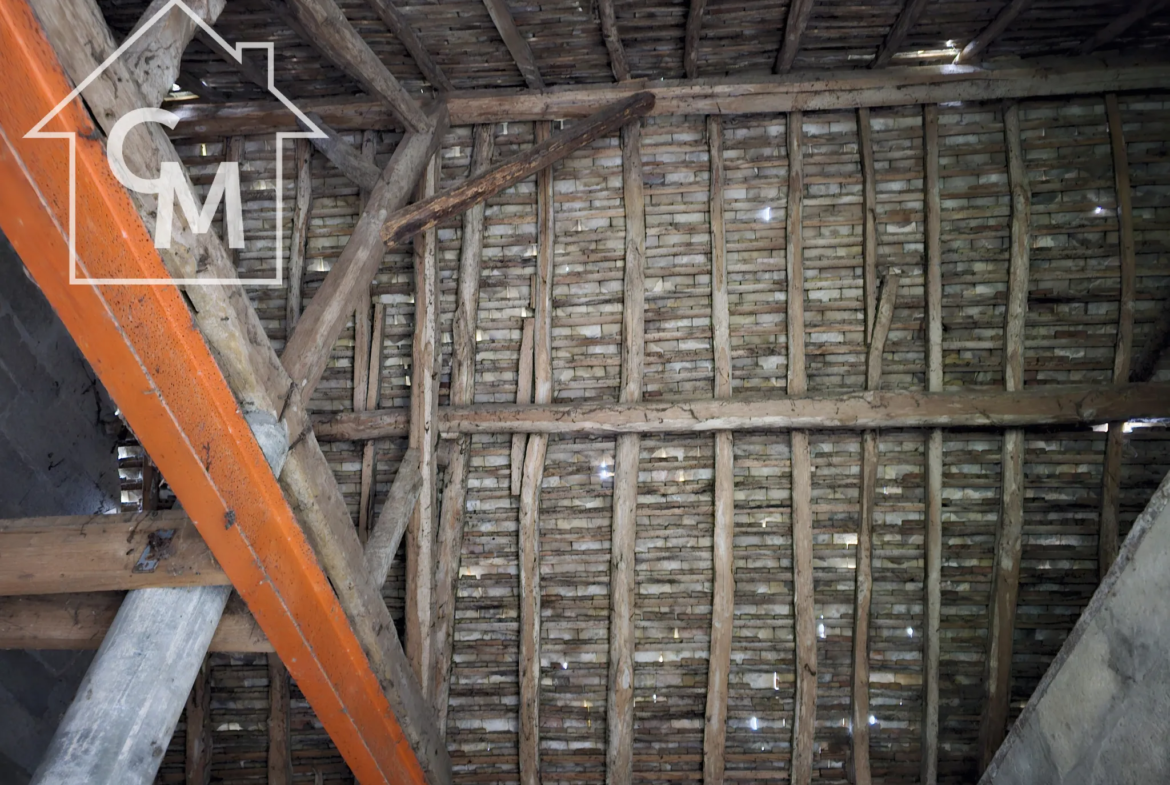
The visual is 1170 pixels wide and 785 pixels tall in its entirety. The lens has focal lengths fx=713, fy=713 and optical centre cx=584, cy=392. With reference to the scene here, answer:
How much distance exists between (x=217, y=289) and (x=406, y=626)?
226 cm

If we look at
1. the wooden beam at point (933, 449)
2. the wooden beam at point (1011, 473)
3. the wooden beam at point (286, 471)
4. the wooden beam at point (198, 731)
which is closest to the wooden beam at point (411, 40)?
the wooden beam at point (286, 471)

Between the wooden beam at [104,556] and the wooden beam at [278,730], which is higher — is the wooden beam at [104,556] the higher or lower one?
the higher one

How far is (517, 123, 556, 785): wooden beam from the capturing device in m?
3.90

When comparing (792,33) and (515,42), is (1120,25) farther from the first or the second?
(515,42)

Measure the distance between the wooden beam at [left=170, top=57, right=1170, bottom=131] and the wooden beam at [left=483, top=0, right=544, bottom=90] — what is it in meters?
0.11

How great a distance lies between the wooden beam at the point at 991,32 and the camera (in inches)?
130

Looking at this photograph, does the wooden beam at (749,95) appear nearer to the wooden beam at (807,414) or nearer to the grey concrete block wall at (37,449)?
the grey concrete block wall at (37,449)

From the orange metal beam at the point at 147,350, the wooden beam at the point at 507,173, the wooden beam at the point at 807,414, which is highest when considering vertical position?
the wooden beam at the point at 507,173

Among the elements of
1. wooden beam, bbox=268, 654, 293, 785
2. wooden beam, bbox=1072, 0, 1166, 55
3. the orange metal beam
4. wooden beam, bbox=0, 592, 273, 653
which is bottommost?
wooden beam, bbox=268, 654, 293, 785

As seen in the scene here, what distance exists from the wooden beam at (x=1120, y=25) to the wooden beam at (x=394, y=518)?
13.0 ft

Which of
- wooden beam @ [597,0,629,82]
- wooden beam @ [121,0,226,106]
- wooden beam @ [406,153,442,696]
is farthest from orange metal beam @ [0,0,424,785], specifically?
wooden beam @ [597,0,629,82]

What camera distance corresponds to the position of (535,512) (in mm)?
3918

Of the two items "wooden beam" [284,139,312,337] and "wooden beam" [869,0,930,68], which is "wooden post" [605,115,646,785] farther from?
"wooden beam" [284,139,312,337]

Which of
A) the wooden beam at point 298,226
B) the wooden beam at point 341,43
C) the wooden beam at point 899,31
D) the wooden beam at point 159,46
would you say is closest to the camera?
the wooden beam at point 159,46
